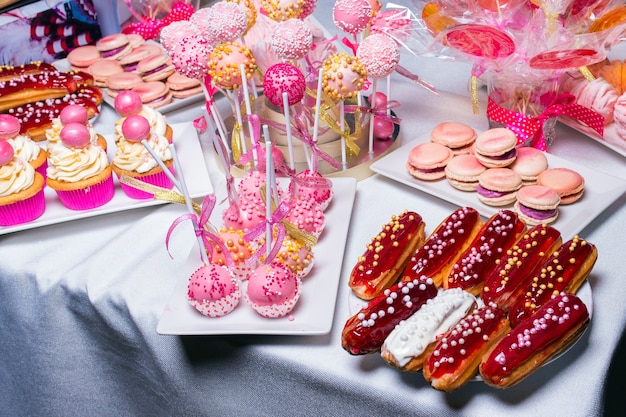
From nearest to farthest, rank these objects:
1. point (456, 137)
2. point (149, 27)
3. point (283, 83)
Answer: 1. point (283, 83)
2. point (456, 137)
3. point (149, 27)

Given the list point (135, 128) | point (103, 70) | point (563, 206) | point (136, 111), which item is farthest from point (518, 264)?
point (103, 70)

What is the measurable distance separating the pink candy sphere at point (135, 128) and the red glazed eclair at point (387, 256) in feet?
1.73

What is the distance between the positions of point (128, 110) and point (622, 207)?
1028 millimetres

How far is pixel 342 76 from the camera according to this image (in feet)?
4.05

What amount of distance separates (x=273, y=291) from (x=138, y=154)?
20.1 inches

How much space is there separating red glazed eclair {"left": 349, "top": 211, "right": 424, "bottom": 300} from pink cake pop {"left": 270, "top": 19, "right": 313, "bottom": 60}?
0.36 m

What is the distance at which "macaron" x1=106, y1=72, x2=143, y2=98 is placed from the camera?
1.72 metres

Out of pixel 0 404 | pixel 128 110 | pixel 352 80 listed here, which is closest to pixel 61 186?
pixel 128 110

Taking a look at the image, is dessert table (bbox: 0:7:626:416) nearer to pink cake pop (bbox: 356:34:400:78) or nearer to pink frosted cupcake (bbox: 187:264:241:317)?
pink frosted cupcake (bbox: 187:264:241:317)

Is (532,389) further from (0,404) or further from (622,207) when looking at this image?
(0,404)

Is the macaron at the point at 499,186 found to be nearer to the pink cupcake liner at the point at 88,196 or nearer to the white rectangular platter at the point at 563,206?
the white rectangular platter at the point at 563,206

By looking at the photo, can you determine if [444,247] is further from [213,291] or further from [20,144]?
[20,144]

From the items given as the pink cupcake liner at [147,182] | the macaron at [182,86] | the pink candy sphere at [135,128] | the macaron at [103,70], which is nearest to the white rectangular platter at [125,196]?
the pink cupcake liner at [147,182]

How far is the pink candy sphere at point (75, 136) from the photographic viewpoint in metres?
1.29
